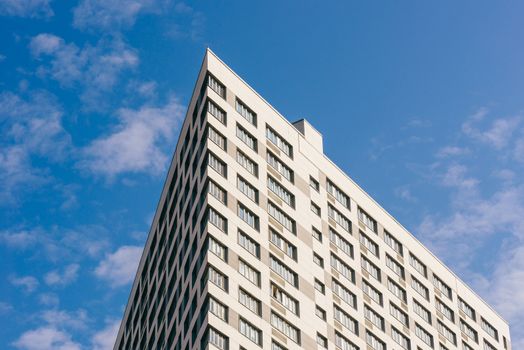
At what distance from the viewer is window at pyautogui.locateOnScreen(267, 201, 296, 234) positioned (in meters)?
108

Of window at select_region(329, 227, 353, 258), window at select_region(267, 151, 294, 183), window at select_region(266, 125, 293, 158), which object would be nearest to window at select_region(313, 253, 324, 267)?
window at select_region(329, 227, 353, 258)

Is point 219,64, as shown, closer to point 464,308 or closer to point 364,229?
point 364,229

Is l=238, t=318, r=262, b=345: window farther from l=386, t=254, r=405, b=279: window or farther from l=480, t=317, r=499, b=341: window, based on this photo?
l=480, t=317, r=499, b=341: window

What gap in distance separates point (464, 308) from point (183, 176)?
120 feet

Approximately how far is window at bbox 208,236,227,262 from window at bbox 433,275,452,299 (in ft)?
113

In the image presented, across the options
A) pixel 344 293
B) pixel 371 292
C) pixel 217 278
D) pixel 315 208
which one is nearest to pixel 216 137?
pixel 315 208

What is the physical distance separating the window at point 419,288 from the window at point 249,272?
26.5m

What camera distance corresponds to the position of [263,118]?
11275 centimetres

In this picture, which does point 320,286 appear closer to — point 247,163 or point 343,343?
point 343,343

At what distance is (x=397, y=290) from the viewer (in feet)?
396

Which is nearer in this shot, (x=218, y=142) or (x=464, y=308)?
(x=218, y=142)

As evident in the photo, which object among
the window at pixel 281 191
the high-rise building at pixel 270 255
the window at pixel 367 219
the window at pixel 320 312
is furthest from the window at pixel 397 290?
the window at pixel 281 191

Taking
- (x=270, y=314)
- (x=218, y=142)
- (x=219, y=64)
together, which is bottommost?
(x=270, y=314)

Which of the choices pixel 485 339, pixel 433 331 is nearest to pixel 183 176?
pixel 433 331
